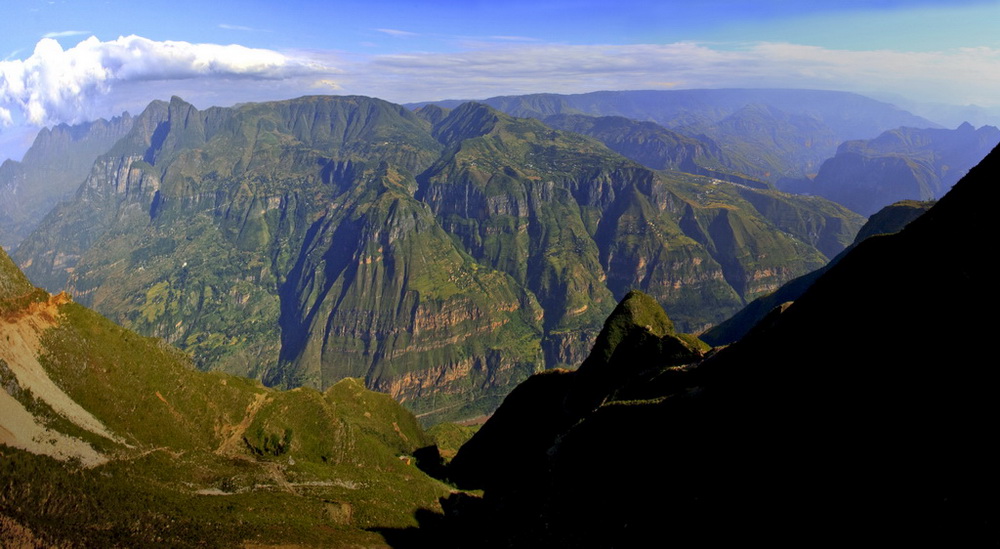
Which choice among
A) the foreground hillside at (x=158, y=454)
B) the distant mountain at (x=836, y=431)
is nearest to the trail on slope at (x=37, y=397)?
the foreground hillside at (x=158, y=454)

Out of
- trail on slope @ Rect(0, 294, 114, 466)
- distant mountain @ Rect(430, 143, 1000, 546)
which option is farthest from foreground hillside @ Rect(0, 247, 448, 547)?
distant mountain @ Rect(430, 143, 1000, 546)

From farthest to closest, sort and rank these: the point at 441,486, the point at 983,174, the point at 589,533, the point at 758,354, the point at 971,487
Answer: the point at 441,486
the point at 758,354
the point at 589,533
the point at 983,174
the point at 971,487

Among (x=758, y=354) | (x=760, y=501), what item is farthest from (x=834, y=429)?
(x=758, y=354)

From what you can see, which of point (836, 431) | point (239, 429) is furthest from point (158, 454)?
point (836, 431)

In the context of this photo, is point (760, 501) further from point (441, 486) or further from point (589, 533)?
point (441, 486)

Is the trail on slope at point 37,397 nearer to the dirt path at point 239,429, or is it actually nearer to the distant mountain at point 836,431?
the dirt path at point 239,429

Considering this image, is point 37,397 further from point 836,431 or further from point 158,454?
point 836,431

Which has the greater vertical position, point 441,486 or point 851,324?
point 851,324
